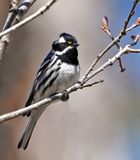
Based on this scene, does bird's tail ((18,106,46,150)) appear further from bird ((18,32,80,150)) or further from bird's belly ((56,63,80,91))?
bird's belly ((56,63,80,91))

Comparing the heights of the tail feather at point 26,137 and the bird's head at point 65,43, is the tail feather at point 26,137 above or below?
below

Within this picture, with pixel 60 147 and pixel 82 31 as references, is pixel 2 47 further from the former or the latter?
pixel 82 31

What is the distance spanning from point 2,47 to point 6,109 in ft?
13.2

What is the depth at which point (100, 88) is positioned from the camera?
305 inches

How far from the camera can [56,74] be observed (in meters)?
4.30

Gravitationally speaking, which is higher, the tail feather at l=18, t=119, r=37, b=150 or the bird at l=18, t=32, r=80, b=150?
the bird at l=18, t=32, r=80, b=150

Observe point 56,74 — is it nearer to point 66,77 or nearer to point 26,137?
point 66,77

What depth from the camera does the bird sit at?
429 cm

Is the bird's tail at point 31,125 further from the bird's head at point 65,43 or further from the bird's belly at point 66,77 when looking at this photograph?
the bird's head at point 65,43

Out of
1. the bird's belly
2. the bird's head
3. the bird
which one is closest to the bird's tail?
the bird

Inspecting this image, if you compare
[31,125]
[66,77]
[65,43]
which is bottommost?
[31,125]

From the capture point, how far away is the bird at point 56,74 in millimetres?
4289

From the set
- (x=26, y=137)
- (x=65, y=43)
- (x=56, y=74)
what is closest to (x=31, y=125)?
(x=26, y=137)

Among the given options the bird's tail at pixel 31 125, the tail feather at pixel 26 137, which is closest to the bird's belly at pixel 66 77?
the bird's tail at pixel 31 125
